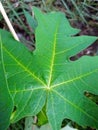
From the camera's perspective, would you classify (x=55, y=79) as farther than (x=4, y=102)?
Yes

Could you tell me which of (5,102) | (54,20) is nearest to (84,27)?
(54,20)

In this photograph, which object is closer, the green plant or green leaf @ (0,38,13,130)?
green leaf @ (0,38,13,130)

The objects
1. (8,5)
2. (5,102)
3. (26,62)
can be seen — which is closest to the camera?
Answer: (5,102)

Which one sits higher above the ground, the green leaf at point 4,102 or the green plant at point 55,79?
the green leaf at point 4,102

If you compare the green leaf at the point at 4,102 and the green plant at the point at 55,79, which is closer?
the green leaf at the point at 4,102

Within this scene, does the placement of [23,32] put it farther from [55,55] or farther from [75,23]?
[55,55]

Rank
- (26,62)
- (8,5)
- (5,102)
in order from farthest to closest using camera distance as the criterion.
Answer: (8,5) → (26,62) → (5,102)

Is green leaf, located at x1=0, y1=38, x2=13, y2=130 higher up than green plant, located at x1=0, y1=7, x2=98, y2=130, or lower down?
higher up

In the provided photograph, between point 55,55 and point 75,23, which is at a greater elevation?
point 55,55
